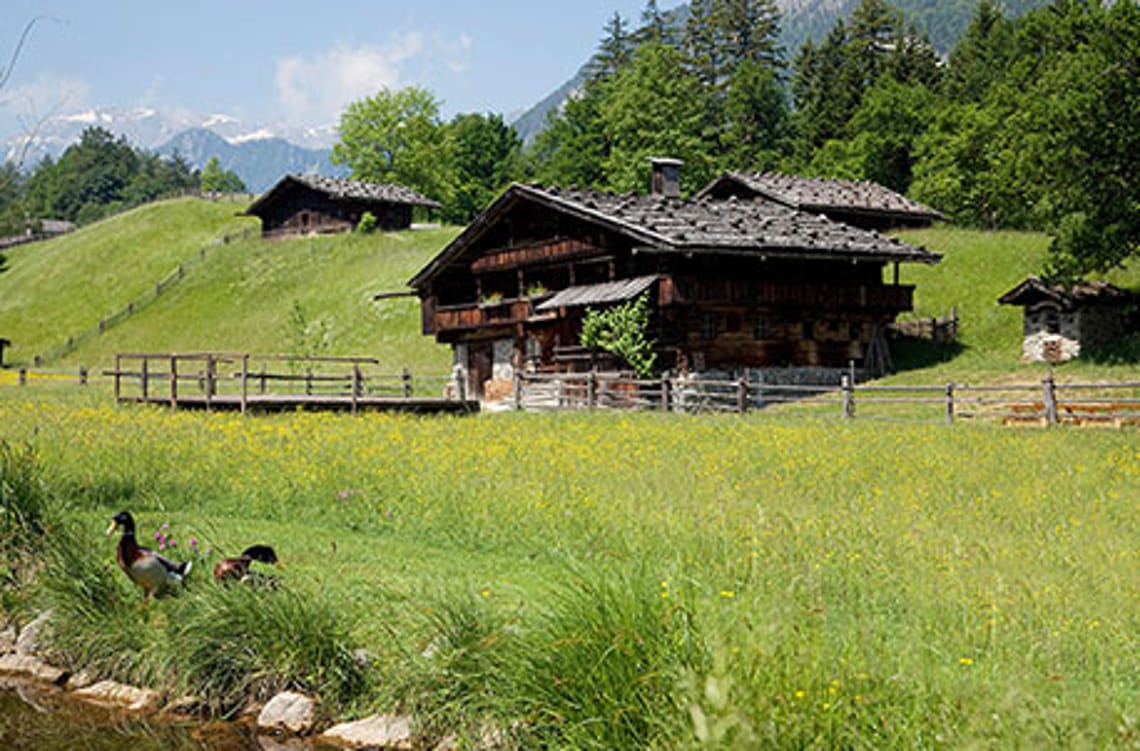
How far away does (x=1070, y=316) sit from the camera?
3641 cm

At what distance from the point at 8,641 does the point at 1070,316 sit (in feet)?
109

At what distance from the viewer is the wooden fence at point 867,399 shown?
2452 centimetres

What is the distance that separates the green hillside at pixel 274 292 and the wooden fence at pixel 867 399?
3.60 meters

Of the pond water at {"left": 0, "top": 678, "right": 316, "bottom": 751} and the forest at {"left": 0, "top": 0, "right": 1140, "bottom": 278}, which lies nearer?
the pond water at {"left": 0, "top": 678, "right": 316, "bottom": 751}

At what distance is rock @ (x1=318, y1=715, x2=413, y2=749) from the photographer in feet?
28.3

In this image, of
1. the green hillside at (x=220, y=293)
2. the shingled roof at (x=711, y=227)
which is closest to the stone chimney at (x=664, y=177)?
the shingled roof at (x=711, y=227)

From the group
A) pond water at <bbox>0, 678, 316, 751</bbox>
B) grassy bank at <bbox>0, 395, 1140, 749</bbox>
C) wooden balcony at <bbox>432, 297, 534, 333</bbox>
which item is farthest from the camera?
wooden balcony at <bbox>432, 297, 534, 333</bbox>

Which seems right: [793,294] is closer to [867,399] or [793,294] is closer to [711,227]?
[711,227]

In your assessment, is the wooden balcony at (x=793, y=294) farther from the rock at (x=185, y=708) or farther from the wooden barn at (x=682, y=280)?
the rock at (x=185, y=708)

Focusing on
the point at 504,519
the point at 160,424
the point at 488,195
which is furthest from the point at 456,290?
the point at 488,195

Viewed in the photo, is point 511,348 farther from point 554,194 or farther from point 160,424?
point 160,424

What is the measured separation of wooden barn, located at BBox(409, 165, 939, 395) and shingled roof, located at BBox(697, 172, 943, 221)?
935cm

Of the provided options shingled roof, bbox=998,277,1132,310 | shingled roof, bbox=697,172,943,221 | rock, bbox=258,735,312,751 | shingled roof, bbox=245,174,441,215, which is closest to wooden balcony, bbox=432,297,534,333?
shingled roof, bbox=697,172,943,221

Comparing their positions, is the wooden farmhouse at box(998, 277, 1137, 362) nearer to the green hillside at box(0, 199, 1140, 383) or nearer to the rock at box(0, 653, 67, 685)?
the green hillside at box(0, 199, 1140, 383)
